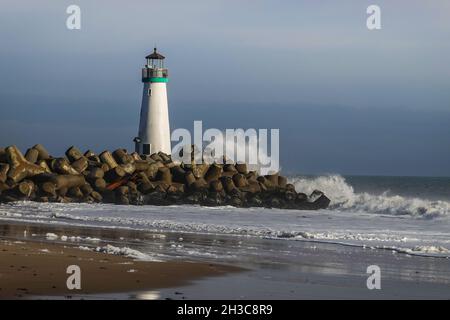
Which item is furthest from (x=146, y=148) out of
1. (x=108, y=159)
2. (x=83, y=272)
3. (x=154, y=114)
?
(x=83, y=272)

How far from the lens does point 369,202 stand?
33.2m

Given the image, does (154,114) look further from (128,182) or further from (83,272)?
(83,272)

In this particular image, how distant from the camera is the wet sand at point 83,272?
981cm

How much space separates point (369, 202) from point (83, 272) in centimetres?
2302

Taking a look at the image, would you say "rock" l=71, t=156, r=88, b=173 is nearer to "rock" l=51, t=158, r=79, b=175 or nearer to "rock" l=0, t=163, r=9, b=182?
"rock" l=51, t=158, r=79, b=175

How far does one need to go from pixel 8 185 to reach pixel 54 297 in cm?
2119

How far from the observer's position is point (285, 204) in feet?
105

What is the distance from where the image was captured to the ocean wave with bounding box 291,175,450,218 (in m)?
28.7

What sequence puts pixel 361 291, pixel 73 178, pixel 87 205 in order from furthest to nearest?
pixel 73 178, pixel 87 205, pixel 361 291

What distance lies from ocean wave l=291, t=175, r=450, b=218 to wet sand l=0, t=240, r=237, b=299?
50.9 feet

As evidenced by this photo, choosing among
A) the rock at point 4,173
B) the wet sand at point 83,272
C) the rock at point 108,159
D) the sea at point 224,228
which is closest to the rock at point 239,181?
the sea at point 224,228

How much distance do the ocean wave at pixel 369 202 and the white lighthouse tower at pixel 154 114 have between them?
6.07m
